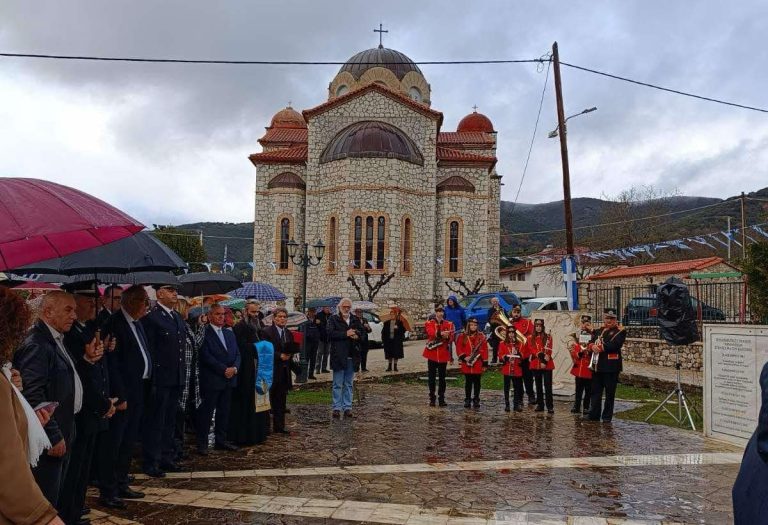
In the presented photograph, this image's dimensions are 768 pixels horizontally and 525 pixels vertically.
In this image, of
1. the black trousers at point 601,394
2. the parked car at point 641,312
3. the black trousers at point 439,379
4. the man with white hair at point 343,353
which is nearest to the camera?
the man with white hair at point 343,353

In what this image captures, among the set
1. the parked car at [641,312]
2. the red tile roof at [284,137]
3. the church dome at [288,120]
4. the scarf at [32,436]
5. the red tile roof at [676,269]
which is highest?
the church dome at [288,120]

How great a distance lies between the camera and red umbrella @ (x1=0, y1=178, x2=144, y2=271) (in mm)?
3533

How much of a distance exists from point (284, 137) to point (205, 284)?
110 feet

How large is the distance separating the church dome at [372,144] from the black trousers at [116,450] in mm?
27899

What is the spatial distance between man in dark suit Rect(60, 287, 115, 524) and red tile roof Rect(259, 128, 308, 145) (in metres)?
37.4

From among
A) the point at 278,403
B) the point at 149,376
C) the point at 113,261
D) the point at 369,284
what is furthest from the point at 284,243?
the point at 113,261

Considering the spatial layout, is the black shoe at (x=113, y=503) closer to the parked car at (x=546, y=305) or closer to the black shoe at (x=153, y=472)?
the black shoe at (x=153, y=472)

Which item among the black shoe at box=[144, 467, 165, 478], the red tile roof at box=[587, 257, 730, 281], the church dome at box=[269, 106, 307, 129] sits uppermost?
the church dome at box=[269, 106, 307, 129]

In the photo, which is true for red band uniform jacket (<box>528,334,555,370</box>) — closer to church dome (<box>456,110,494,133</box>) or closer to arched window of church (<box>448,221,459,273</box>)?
arched window of church (<box>448,221,459,273</box>)

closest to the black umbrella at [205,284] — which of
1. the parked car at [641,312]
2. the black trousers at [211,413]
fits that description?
the black trousers at [211,413]

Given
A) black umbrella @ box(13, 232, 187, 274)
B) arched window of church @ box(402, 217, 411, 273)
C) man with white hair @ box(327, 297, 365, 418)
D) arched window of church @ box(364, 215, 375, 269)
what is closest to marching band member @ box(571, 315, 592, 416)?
man with white hair @ box(327, 297, 365, 418)

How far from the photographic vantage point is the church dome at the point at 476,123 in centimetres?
4894

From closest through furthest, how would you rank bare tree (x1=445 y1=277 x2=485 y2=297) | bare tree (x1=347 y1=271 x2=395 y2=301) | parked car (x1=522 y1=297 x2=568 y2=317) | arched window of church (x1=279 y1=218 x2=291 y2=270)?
parked car (x1=522 y1=297 x2=568 y2=317) → bare tree (x1=347 y1=271 x2=395 y2=301) → bare tree (x1=445 y1=277 x2=485 y2=297) → arched window of church (x1=279 y1=218 x2=291 y2=270)

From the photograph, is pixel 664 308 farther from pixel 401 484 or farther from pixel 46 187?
pixel 46 187
